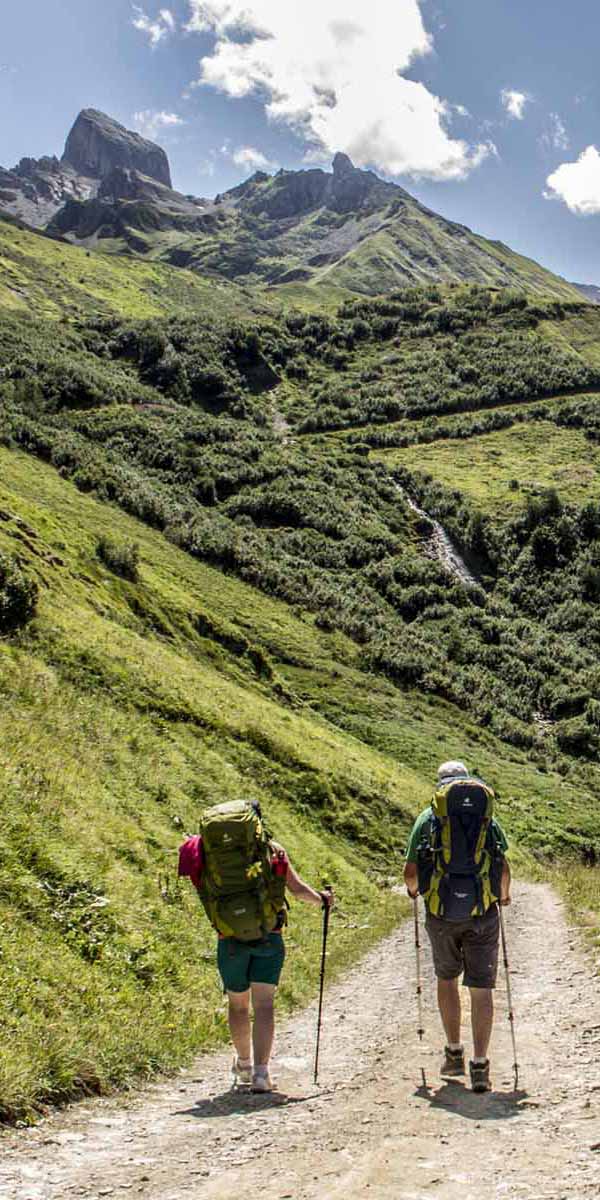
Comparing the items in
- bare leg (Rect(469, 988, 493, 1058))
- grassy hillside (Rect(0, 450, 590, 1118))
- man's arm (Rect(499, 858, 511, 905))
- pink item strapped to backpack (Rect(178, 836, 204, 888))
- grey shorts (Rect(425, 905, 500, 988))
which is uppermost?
man's arm (Rect(499, 858, 511, 905))

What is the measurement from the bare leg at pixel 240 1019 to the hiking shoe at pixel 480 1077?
7.12 feet

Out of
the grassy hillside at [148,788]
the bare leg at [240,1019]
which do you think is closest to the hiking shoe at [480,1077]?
the bare leg at [240,1019]

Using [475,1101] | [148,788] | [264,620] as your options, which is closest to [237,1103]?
[475,1101]

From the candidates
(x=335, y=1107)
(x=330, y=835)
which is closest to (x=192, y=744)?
(x=330, y=835)

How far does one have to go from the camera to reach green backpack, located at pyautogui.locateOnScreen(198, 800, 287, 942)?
717 centimetres

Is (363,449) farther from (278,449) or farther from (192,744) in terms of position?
(192,744)

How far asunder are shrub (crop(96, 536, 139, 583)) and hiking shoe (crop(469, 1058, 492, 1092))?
99.0 feet

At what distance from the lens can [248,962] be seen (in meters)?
7.32

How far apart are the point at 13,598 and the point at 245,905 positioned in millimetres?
14416

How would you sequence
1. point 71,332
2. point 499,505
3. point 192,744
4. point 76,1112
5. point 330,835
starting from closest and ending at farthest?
point 76,1112 < point 192,744 < point 330,835 < point 499,505 < point 71,332

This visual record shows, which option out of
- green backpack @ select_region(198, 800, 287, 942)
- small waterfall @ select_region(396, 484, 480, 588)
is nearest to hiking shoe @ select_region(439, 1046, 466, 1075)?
green backpack @ select_region(198, 800, 287, 942)

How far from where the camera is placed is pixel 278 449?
9194 cm

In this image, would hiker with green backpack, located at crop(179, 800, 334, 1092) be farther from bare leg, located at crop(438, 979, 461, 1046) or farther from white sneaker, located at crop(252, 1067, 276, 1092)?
bare leg, located at crop(438, 979, 461, 1046)

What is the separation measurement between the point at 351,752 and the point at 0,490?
19800 millimetres
